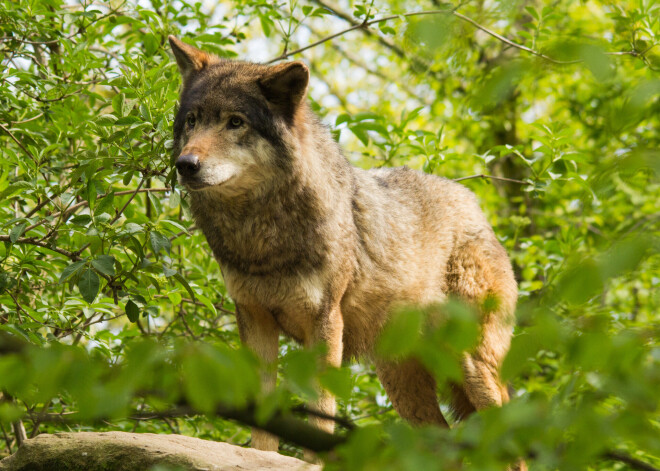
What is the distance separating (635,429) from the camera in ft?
4.39

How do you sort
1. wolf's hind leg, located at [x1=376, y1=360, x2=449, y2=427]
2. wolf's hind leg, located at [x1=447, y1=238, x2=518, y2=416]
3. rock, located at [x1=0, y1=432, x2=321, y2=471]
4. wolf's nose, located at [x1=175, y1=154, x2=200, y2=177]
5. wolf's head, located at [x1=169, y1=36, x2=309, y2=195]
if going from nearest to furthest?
rock, located at [x1=0, y1=432, x2=321, y2=471] < wolf's nose, located at [x1=175, y1=154, x2=200, y2=177] < wolf's head, located at [x1=169, y1=36, x2=309, y2=195] < wolf's hind leg, located at [x1=447, y1=238, x2=518, y2=416] < wolf's hind leg, located at [x1=376, y1=360, x2=449, y2=427]

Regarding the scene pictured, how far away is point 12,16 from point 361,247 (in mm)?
2955

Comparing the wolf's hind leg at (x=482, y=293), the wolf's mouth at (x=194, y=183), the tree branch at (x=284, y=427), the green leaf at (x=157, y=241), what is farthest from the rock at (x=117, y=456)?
the tree branch at (x=284, y=427)

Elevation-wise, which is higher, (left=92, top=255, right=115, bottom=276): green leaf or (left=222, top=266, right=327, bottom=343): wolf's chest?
(left=92, top=255, right=115, bottom=276): green leaf

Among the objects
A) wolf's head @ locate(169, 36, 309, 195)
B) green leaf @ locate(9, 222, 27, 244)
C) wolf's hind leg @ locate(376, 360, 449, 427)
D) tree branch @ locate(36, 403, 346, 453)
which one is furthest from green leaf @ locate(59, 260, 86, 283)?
wolf's hind leg @ locate(376, 360, 449, 427)

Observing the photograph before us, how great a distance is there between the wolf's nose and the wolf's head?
0.19m

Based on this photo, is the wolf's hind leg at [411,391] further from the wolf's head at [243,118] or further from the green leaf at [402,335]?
the green leaf at [402,335]

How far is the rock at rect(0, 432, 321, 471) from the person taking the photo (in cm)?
361

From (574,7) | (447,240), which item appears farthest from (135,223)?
(574,7)

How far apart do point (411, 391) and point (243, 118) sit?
2.96 m

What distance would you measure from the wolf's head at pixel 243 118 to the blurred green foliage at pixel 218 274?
9.3 inches

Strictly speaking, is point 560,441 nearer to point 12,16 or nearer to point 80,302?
point 80,302

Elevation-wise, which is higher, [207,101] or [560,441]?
[207,101]

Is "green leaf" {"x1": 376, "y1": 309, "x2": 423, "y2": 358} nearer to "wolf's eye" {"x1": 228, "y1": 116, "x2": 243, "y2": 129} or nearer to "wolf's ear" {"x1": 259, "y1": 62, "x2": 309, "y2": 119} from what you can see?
"wolf's eye" {"x1": 228, "y1": 116, "x2": 243, "y2": 129}
